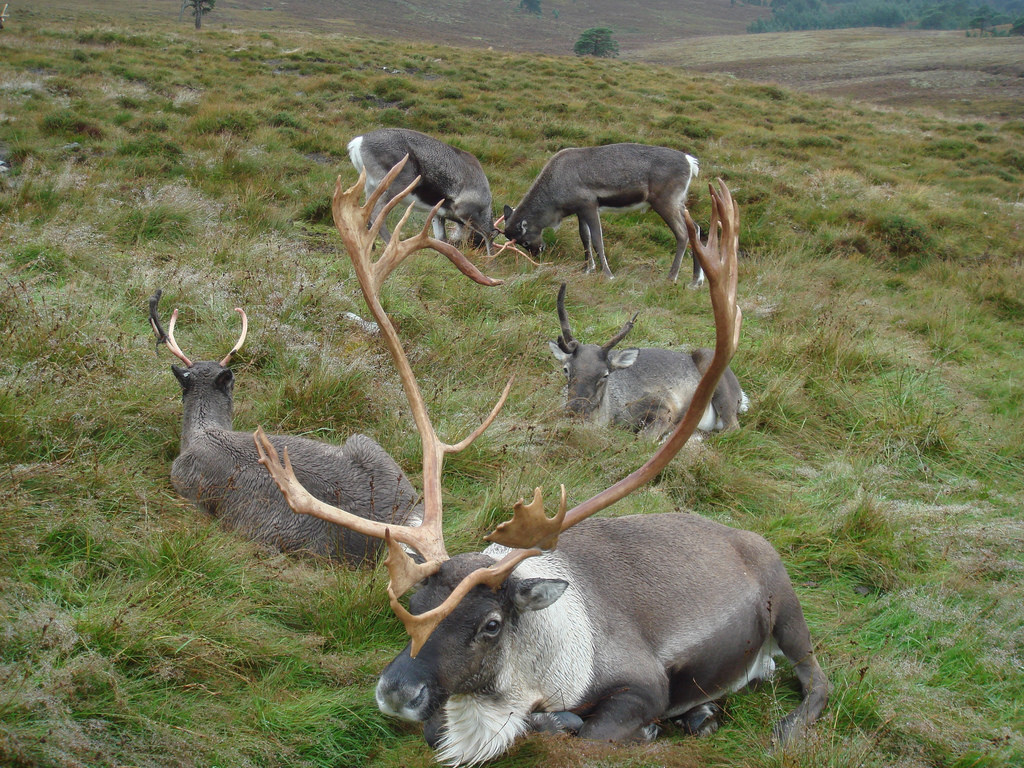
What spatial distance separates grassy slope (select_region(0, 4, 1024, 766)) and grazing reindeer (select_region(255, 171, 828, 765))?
0.18 metres

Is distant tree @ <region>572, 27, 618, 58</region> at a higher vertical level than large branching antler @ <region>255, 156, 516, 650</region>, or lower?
higher

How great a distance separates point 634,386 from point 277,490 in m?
3.54

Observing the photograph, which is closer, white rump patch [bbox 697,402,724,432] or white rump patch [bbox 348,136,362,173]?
white rump patch [bbox 697,402,724,432]

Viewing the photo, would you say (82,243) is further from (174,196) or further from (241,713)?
(241,713)

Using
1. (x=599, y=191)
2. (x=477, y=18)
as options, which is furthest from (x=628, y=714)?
(x=477, y=18)

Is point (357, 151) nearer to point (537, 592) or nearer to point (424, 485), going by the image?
point (424, 485)

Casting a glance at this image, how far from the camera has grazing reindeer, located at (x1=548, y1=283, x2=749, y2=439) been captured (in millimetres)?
6203

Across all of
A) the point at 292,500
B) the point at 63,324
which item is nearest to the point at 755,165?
the point at 63,324

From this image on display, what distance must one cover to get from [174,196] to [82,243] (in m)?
1.92

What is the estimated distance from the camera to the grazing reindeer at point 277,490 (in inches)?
145

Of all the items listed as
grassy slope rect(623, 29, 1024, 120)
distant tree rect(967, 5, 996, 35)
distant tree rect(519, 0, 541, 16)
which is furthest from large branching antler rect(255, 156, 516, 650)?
distant tree rect(519, 0, 541, 16)

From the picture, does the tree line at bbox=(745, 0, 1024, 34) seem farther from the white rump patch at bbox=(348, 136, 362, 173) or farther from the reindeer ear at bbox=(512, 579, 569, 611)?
the reindeer ear at bbox=(512, 579, 569, 611)

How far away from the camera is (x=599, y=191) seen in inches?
423

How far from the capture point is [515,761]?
2.65 metres
